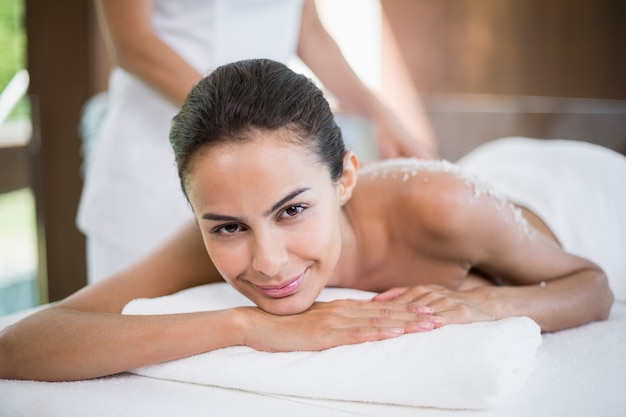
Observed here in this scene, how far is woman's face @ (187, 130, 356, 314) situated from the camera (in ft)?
3.93

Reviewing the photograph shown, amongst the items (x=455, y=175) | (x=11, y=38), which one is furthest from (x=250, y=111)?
(x=11, y=38)

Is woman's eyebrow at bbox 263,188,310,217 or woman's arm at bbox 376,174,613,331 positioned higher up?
woman's eyebrow at bbox 263,188,310,217

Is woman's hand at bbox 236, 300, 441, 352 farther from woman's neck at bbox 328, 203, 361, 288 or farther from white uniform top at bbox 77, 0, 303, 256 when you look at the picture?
white uniform top at bbox 77, 0, 303, 256

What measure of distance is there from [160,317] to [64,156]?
2.99 m

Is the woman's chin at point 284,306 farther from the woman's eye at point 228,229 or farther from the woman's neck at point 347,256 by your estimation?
the woman's neck at point 347,256

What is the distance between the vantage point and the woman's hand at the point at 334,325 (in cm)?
121

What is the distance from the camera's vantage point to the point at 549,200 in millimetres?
2010

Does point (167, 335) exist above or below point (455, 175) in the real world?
below

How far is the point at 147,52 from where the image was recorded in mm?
1731

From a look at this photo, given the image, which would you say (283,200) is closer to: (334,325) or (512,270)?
(334,325)

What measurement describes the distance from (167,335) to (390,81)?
3.40m

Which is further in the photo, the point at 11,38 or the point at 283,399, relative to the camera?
the point at 11,38

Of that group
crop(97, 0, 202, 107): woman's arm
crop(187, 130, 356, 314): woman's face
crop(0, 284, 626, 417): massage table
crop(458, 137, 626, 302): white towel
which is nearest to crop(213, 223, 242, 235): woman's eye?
crop(187, 130, 356, 314): woman's face

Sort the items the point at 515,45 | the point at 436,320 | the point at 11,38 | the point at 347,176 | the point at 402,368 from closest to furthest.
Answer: the point at 402,368
the point at 436,320
the point at 347,176
the point at 11,38
the point at 515,45
